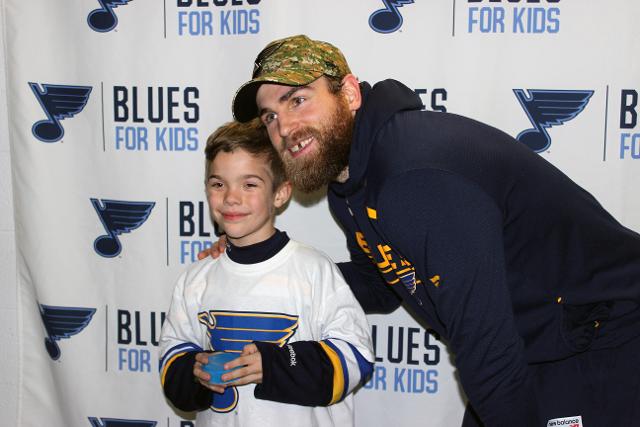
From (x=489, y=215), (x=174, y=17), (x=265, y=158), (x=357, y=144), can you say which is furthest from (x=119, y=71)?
(x=489, y=215)

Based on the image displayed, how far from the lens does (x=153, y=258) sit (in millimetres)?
1869

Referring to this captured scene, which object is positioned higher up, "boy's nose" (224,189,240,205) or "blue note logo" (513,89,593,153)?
"blue note logo" (513,89,593,153)

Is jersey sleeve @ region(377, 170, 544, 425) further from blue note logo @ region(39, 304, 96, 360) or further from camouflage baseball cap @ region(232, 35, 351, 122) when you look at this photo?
blue note logo @ region(39, 304, 96, 360)

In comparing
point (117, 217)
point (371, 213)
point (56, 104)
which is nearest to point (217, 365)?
point (371, 213)

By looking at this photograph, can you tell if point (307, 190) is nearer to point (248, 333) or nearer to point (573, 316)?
point (248, 333)

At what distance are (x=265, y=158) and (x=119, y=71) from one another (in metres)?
0.68

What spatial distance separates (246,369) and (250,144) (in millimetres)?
533

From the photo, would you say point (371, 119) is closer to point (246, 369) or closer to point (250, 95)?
point (250, 95)

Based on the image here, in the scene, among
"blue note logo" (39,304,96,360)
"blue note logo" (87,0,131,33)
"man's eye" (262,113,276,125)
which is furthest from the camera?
"blue note logo" (39,304,96,360)

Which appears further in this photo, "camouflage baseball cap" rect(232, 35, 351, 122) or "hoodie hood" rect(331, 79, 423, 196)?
"camouflage baseball cap" rect(232, 35, 351, 122)

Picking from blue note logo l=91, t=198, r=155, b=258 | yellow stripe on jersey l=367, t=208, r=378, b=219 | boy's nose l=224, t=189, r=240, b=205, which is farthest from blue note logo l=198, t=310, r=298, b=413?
blue note logo l=91, t=198, r=155, b=258

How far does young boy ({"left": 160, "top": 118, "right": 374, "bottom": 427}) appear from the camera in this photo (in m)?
1.35

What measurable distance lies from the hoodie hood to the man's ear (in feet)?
0.38

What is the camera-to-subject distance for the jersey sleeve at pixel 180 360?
1.38 meters
